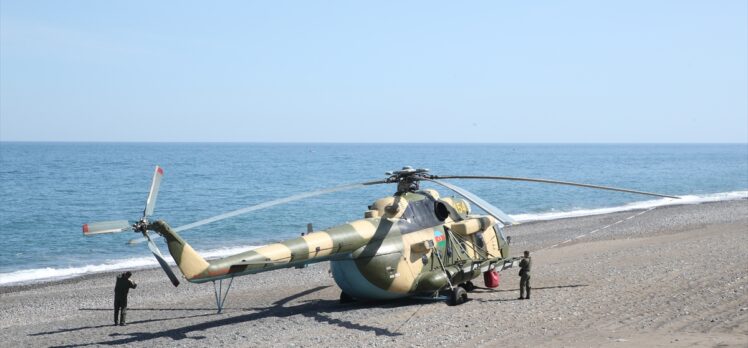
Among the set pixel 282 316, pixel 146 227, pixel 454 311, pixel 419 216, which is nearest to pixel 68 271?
pixel 282 316

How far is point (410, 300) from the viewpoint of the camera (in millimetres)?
17781

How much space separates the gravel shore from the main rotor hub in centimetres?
284

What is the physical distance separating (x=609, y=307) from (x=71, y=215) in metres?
47.8

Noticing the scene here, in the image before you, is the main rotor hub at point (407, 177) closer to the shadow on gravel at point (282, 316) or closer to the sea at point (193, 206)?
the shadow on gravel at point (282, 316)

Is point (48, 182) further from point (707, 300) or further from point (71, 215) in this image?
point (707, 300)

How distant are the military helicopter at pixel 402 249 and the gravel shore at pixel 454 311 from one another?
686 mm

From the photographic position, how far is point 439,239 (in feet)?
58.3

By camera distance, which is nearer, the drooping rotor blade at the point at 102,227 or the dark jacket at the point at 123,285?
the drooping rotor blade at the point at 102,227

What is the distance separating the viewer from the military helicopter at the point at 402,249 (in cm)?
1473

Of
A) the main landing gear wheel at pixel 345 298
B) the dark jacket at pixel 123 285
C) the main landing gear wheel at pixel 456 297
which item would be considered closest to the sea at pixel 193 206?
the dark jacket at pixel 123 285

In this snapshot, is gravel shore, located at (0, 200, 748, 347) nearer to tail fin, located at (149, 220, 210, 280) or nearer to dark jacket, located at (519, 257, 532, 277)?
dark jacket, located at (519, 257, 532, 277)

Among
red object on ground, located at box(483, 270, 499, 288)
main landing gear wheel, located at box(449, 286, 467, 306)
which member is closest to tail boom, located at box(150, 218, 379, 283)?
main landing gear wheel, located at box(449, 286, 467, 306)

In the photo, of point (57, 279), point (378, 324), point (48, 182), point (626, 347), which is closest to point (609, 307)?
point (626, 347)

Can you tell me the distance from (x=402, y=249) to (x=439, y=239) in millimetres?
1406
